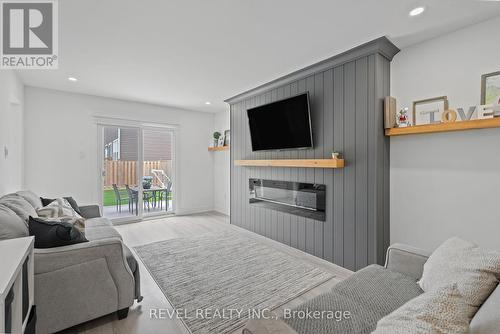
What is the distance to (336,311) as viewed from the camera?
124 cm

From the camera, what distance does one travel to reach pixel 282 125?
132 inches

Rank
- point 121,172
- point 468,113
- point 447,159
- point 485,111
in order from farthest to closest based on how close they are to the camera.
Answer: point 121,172 → point 447,159 → point 468,113 → point 485,111

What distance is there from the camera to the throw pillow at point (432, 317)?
68 centimetres

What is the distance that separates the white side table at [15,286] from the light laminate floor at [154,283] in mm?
605

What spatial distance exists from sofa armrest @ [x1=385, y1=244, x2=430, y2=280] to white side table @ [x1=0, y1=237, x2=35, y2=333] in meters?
2.24

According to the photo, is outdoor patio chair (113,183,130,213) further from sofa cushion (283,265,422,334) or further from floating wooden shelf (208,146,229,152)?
sofa cushion (283,265,422,334)

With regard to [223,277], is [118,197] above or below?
above

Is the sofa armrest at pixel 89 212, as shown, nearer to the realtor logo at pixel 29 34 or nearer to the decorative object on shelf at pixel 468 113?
the realtor logo at pixel 29 34

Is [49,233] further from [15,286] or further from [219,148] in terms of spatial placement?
[219,148]

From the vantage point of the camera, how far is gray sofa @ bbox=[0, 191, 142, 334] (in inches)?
60.2

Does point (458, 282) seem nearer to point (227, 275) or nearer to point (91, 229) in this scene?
point (227, 275)

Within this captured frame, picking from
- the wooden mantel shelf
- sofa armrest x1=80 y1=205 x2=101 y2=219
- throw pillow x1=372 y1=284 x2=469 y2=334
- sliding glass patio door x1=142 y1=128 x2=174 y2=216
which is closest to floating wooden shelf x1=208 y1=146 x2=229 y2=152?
sliding glass patio door x1=142 y1=128 x2=174 y2=216

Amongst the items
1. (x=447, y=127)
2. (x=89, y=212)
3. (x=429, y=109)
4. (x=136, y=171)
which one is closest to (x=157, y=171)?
(x=136, y=171)

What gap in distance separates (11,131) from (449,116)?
5.04 m
